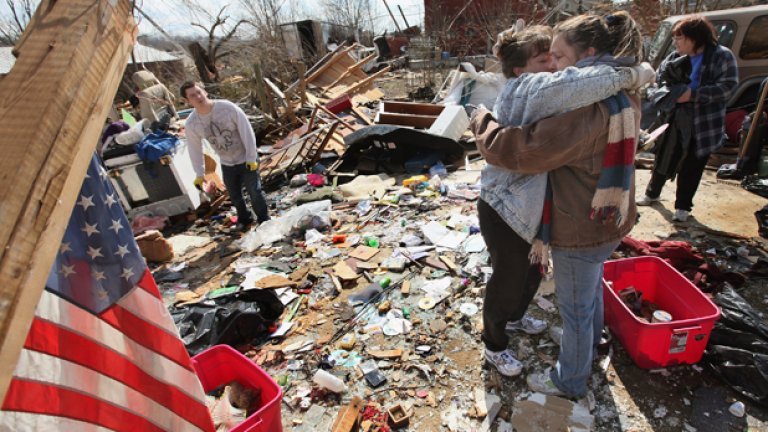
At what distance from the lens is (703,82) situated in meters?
3.54

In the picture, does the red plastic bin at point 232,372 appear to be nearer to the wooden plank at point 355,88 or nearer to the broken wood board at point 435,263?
the broken wood board at point 435,263

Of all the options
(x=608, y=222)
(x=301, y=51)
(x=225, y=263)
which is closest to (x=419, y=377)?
(x=608, y=222)

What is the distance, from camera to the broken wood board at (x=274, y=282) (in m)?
3.88

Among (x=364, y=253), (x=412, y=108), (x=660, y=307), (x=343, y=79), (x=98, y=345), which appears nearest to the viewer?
(x=98, y=345)

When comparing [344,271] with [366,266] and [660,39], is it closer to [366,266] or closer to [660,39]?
[366,266]

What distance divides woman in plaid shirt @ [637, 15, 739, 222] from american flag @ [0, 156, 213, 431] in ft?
14.4

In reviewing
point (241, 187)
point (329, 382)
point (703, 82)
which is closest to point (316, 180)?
point (241, 187)

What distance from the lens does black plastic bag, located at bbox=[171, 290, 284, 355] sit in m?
3.04

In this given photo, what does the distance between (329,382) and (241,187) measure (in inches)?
134

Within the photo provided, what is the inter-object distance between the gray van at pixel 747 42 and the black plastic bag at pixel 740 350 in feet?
16.0

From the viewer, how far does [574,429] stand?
2.19 meters

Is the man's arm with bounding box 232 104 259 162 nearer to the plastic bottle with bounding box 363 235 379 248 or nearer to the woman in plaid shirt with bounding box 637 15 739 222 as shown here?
the plastic bottle with bounding box 363 235 379 248

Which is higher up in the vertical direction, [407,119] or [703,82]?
[703,82]

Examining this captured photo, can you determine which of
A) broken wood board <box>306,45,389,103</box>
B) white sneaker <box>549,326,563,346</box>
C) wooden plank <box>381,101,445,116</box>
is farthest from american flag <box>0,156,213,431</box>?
broken wood board <box>306,45,389,103</box>
